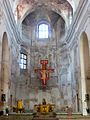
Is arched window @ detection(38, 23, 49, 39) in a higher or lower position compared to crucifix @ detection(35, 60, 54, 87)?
higher

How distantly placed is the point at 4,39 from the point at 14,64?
147 inches

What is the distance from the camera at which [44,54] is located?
25984mm

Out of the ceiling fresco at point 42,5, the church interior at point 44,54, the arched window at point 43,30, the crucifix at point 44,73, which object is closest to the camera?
the church interior at point 44,54

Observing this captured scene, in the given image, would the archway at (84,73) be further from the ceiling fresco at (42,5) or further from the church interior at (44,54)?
the ceiling fresco at (42,5)

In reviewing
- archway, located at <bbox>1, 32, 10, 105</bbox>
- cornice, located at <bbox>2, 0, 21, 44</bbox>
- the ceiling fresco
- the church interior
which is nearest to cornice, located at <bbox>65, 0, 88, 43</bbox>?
the church interior

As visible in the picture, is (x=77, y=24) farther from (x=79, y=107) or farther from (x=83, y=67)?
(x=79, y=107)

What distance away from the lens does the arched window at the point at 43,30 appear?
2688 cm

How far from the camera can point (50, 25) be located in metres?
26.8

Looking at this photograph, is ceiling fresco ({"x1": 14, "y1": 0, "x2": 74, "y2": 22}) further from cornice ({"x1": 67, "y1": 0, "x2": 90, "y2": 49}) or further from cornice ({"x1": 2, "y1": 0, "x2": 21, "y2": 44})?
cornice ({"x1": 67, "y1": 0, "x2": 90, "y2": 49})

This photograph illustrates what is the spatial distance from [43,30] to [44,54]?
2.66 metres

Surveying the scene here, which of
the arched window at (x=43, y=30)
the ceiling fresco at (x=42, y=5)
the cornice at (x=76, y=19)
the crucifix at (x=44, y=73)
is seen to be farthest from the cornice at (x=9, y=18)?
the cornice at (x=76, y=19)

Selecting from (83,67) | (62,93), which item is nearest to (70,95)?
(62,93)

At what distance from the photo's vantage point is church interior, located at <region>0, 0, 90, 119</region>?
20.5 m

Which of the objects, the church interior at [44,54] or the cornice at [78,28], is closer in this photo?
the cornice at [78,28]
